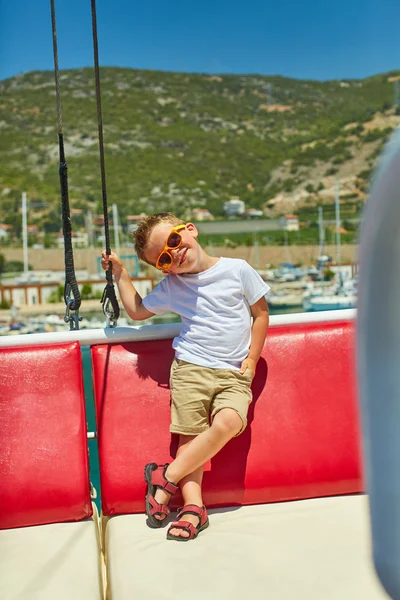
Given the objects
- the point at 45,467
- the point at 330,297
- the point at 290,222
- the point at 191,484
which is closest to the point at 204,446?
the point at 191,484

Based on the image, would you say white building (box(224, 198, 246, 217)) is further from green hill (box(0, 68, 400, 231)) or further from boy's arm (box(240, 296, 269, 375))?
boy's arm (box(240, 296, 269, 375))

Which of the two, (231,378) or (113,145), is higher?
(113,145)

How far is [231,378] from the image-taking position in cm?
214

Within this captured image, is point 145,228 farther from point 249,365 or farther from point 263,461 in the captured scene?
point 263,461

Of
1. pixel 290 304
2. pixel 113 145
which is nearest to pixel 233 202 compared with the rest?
pixel 113 145

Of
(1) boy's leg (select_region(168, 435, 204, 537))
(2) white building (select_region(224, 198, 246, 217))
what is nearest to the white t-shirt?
(1) boy's leg (select_region(168, 435, 204, 537))

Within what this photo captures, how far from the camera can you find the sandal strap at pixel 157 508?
2006mm

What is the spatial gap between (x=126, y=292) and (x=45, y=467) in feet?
1.85

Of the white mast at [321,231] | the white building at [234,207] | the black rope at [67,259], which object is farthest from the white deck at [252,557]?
the white building at [234,207]

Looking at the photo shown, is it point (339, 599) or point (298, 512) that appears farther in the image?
point (298, 512)

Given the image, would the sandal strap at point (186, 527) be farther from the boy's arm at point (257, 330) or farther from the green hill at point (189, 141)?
the green hill at point (189, 141)

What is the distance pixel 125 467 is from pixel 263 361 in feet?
1.70

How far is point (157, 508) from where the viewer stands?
2.01 meters

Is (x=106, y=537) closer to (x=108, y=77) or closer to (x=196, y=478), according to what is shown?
(x=196, y=478)
